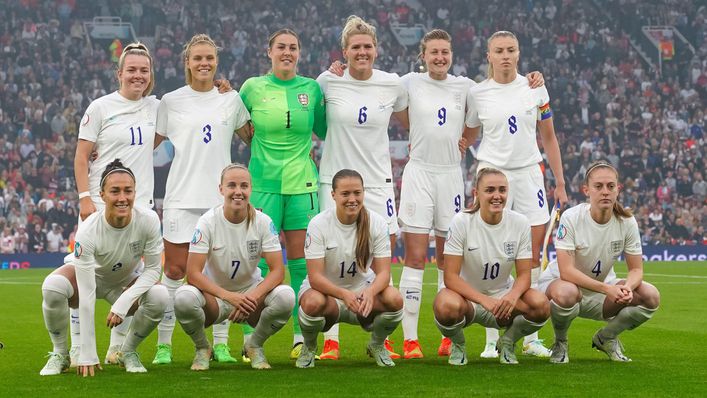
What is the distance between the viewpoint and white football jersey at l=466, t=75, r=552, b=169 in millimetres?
8023

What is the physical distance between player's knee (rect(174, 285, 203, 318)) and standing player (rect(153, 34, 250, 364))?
0.82 metres

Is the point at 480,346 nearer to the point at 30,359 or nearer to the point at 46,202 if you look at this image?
the point at 30,359

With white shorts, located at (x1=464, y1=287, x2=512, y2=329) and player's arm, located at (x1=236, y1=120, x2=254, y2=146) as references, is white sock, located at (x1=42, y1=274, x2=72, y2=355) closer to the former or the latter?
player's arm, located at (x1=236, y1=120, x2=254, y2=146)

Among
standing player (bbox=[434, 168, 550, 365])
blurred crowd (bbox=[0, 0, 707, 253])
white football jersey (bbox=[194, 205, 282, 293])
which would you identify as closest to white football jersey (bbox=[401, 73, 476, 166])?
standing player (bbox=[434, 168, 550, 365])

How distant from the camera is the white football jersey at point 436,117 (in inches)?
317

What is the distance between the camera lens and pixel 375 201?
7.95 metres

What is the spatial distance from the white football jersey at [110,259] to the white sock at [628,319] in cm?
304

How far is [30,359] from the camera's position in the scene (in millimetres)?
7781

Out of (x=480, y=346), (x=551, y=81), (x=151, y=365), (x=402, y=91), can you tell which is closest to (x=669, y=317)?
(x=480, y=346)

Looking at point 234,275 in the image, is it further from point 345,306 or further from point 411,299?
point 411,299

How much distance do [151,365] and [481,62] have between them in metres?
24.8

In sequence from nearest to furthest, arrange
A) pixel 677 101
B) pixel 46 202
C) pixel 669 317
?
pixel 669 317 → pixel 46 202 → pixel 677 101

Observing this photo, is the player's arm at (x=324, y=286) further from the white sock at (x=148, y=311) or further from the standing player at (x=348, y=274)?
Result: the white sock at (x=148, y=311)

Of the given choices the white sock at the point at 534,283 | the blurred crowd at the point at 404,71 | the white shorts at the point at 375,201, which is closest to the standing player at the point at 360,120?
the white shorts at the point at 375,201
